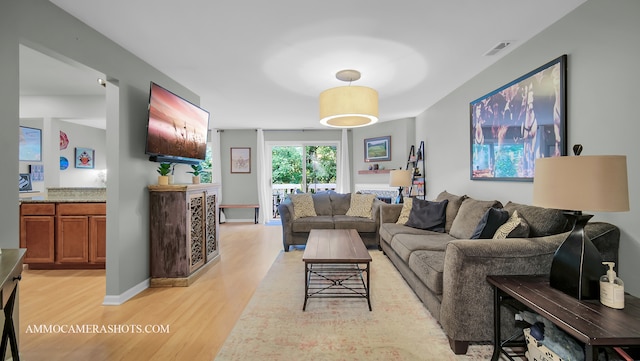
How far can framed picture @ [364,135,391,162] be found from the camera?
20.7 ft

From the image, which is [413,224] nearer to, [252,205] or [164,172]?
[164,172]

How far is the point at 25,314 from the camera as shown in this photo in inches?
93.5

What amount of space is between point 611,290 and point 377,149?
17.5 ft

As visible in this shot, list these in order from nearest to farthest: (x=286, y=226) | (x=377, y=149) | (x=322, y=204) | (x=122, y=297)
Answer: (x=122, y=297) → (x=286, y=226) → (x=322, y=204) → (x=377, y=149)

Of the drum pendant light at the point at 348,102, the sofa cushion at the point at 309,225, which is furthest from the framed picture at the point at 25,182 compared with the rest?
the drum pendant light at the point at 348,102

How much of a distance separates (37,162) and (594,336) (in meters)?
7.48

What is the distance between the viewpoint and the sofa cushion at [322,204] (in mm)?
4996

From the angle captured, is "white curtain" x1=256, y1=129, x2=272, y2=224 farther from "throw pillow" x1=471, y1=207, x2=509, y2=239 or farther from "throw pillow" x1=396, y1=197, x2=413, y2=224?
"throw pillow" x1=471, y1=207, x2=509, y2=239

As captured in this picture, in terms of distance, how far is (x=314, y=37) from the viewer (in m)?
2.48

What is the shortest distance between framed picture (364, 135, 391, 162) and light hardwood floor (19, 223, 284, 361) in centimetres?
381

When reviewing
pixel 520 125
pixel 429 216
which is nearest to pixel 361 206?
pixel 429 216

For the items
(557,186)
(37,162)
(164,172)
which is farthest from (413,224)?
(37,162)

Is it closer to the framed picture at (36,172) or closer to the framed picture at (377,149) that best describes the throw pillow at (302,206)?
the framed picture at (377,149)

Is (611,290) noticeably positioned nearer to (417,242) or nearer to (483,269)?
(483,269)
